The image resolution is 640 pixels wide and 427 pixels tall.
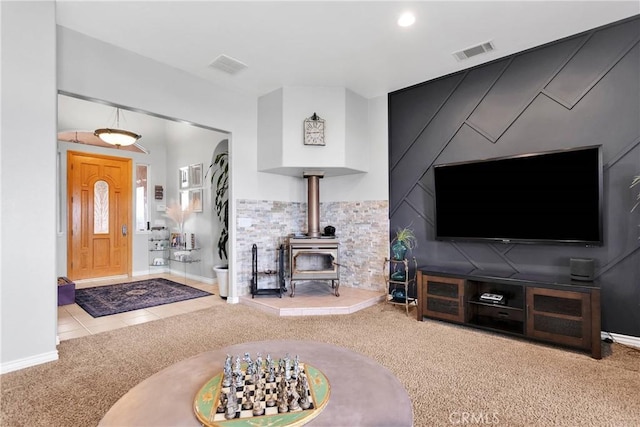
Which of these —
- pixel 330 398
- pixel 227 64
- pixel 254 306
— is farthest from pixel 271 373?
pixel 227 64

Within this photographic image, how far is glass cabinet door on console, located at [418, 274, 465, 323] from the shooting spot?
128 inches

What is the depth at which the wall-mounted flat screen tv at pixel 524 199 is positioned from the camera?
2.86m

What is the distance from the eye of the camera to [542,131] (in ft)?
10.7

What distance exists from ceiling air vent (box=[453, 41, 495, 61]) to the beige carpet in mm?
2953

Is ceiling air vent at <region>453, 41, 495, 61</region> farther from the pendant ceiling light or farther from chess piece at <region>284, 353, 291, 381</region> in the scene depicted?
the pendant ceiling light

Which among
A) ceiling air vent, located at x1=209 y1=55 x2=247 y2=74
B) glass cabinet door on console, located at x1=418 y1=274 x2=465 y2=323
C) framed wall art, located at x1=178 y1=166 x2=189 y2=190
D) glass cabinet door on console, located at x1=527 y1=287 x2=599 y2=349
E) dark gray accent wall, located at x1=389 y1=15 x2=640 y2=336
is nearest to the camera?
glass cabinet door on console, located at x1=527 y1=287 x2=599 y2=349

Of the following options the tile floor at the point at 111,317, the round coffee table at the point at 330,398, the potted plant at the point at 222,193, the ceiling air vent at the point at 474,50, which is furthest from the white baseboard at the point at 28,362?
the ceiling air vent at the point at 474,50

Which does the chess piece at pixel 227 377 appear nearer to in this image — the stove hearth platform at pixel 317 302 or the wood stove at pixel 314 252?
the stove hearth platform at pixel 317 302

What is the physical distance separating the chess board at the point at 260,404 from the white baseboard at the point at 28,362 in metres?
2.07

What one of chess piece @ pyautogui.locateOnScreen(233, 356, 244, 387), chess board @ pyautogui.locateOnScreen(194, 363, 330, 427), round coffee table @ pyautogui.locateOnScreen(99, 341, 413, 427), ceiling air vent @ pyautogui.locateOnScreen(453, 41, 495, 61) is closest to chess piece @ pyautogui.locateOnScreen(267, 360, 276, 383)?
chess board @ pyautogui.locateOnScreen(194, 363, 330, 427)

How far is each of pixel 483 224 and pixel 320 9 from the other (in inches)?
107

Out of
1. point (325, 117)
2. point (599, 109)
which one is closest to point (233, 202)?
point (325, 117)

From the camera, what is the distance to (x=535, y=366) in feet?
7.88

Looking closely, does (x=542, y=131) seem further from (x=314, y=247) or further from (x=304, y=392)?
(x=304, y=392)
